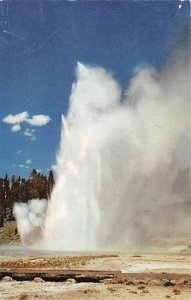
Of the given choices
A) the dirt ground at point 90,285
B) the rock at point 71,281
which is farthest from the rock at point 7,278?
the rock at point 71,281

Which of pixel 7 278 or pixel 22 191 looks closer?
pixel 7 278

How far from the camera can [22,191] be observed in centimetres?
13238

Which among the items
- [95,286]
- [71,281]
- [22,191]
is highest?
[22,191]

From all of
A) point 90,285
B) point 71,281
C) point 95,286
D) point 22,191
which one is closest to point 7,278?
point 71,281

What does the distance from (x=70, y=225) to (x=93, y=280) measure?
51751 millimetres

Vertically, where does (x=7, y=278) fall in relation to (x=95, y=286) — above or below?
above

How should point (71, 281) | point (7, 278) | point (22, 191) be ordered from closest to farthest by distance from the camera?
point (71, 281)
point (7, 278)
point (22, 191)

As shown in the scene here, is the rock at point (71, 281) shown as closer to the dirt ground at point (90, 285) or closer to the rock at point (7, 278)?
the dirt ground at point (90, 285)

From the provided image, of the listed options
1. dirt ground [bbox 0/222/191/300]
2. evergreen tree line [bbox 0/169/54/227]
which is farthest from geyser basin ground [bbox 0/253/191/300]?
evergreen tree line [bbox 0/169/54/227]

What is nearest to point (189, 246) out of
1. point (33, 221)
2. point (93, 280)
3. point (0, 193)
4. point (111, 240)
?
point (111, 240)

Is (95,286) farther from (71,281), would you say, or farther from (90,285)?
(71,281)

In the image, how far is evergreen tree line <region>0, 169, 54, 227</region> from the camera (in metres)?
128

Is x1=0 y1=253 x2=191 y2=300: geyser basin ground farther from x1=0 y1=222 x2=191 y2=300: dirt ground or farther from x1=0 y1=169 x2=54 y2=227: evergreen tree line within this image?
x1=0 y1=169 x2=54 y2=227: evergreen tree line

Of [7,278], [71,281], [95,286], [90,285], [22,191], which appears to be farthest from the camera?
[22,191]
